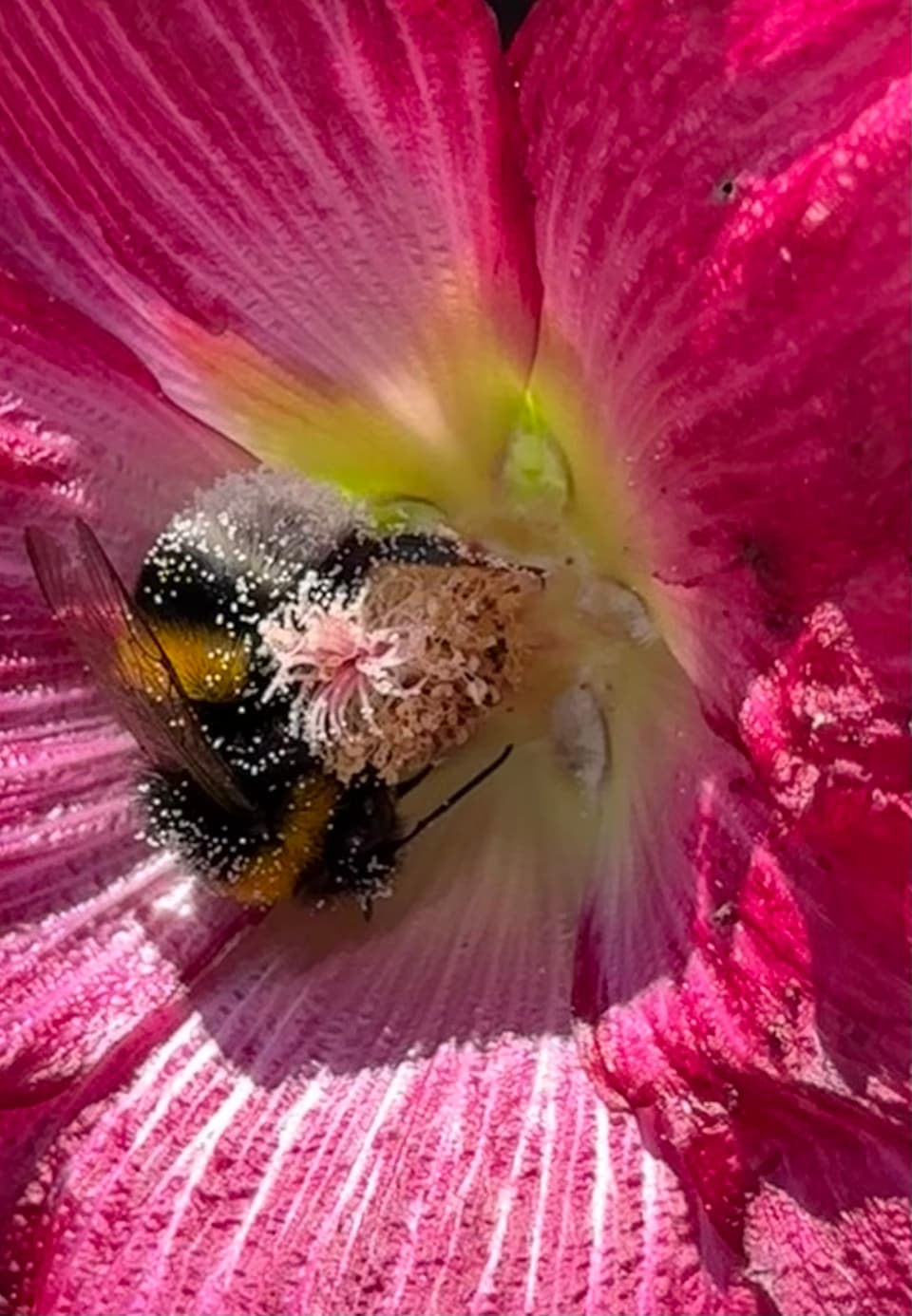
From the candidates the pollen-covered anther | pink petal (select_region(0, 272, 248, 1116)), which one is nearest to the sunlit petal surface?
the pollen-covered anther

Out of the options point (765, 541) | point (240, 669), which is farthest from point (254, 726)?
point (765, 541)

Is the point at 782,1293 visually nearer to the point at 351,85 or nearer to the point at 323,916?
the point at 323,916

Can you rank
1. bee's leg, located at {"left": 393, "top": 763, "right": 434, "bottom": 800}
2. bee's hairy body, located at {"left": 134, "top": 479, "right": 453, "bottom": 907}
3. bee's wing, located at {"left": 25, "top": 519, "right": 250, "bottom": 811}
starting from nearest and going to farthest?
bee's wing, located at {"left": 25, "top": 519, "right": 250, "bottom": 811} → bee's hairy body, located at {"left": 134, "top": 479, "right": 453, "bottom": 907} → bee's leg, located at {"left": 393, "top": 763, "right": 434, "bottom": 800}

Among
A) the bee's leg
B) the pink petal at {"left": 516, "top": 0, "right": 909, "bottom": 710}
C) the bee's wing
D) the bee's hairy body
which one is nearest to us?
the pink petal at {"left": 516, "top": 0, "right": 909, "bottom": 710}

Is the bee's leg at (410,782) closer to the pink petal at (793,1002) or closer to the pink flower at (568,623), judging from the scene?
the pink flower at (568,623)

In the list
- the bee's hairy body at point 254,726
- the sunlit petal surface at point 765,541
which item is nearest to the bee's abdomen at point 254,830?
the bee's hairy body at point 254,726

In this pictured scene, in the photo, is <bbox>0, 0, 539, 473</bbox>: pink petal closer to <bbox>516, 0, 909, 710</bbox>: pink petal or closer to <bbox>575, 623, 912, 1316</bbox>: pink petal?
<bbox>516, 0, 909, 710</bbox>: pink petal

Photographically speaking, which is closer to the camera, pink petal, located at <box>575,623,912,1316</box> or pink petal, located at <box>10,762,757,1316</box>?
pink petal, located at <box>575,623,912,1316</box>

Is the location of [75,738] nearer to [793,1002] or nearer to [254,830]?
[254,830]
